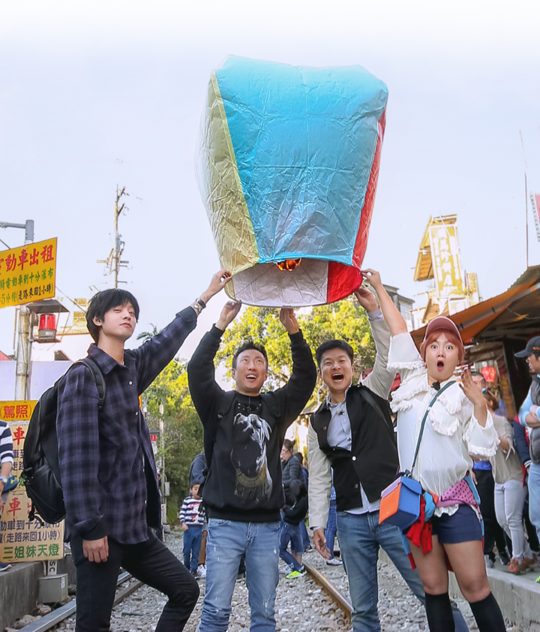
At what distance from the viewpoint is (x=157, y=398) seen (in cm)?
2742

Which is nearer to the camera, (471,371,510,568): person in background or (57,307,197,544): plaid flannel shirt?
(57,307,197,544): plaid flannel shirt

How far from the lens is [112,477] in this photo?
2729mm

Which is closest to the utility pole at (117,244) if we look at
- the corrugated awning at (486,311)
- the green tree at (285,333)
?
the green tree at (285,333)

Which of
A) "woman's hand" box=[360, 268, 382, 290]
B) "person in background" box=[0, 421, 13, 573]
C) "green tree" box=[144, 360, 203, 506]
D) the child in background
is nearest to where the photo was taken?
"woman's hand" box=[360, 268, 382, 290]

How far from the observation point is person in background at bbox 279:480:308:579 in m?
8.62

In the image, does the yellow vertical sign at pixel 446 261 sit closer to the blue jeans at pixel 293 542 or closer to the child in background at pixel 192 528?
the blue jeans at pixel 293 542

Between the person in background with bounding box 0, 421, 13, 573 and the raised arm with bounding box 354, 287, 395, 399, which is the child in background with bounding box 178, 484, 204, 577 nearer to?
the person in background with bounding box 0, 421, 13, 573

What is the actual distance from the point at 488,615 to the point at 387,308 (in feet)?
4.89

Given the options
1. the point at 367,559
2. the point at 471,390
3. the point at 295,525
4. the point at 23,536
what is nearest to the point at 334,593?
the point at 295,525

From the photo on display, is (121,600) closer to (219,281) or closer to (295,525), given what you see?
(295,525)

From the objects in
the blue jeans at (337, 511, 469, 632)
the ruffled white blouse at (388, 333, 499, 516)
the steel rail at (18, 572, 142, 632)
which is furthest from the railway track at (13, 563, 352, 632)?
the ruffled white blouse at (388, 333, 499, 516)

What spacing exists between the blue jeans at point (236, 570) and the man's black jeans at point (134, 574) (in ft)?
0.74

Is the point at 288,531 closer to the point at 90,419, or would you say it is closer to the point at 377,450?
the point at 377,450

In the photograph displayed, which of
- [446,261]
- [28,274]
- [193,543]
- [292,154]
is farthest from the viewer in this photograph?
[446,261]
